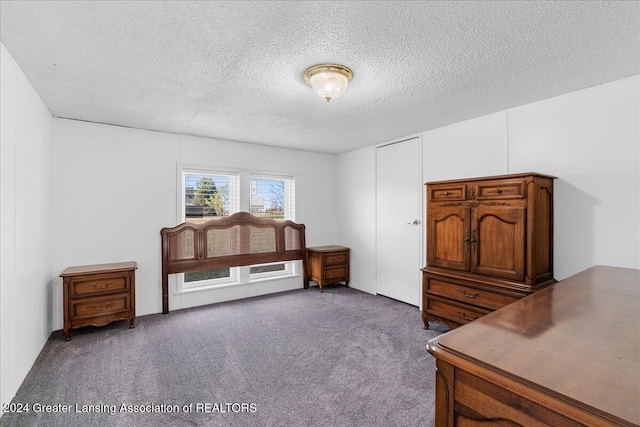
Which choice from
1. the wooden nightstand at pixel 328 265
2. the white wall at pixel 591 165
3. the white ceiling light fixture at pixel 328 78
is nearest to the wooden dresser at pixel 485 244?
the white wall at pixel 591 165

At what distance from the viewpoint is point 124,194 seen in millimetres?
3779

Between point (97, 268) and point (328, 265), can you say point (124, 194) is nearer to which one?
point (97, 268)

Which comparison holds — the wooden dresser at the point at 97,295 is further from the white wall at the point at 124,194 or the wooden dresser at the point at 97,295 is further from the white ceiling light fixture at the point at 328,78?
the white ceiling light fixture at the point at 328,78

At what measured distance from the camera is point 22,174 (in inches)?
92.8

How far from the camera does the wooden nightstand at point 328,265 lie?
192 inches

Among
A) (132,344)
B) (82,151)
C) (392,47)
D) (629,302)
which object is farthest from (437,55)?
(82,151)

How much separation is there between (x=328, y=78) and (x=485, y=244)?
2.05m

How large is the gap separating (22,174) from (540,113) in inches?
178

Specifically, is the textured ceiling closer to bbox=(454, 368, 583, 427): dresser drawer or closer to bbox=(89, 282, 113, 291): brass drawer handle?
bbox=(454, 368, 583, 427): dresser drawer

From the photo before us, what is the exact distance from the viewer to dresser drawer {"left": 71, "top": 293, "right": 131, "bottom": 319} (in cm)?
308

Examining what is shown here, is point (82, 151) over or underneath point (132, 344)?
over

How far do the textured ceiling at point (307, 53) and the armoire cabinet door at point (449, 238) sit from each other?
110 cm

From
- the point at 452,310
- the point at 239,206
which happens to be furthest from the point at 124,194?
the point at 452,310

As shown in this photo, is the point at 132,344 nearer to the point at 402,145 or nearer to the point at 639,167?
the point at 402,145
